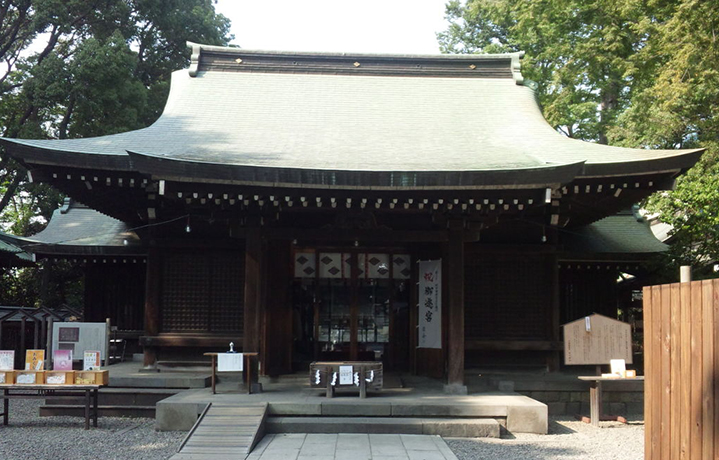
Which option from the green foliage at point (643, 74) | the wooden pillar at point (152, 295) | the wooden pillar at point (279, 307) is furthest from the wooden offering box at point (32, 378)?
Result: the green foliage at point (643, 74)

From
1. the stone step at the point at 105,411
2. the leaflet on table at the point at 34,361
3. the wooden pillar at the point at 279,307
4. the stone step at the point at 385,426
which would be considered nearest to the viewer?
the stone step at the point at 385,426

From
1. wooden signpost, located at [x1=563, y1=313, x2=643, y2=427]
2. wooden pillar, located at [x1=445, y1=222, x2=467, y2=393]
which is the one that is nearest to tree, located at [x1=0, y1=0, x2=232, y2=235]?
wooden pillar, located at [x1=445, y1=222, x2=467, y2=393]

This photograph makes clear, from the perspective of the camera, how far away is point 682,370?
3631 mm

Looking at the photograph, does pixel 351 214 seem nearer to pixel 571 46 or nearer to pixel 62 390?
pixel 62 390

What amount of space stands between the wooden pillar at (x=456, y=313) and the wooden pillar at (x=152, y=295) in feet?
16.0

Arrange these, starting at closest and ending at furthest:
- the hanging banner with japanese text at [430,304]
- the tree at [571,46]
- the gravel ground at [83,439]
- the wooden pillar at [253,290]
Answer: the gravel ground at [83,439] → the wooden pillar at [253,290] → the hanging banner with japanese text at [430,304] → the tree at [571,46]

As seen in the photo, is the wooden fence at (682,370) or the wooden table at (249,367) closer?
the wooden fence at (682,370)

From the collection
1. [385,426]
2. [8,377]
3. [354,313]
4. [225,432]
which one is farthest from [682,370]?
[8,377]

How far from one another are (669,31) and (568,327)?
6274mm

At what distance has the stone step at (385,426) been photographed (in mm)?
8172

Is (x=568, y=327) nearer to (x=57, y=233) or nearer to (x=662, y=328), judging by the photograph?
(x=662, y=328)

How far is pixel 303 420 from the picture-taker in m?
8.29

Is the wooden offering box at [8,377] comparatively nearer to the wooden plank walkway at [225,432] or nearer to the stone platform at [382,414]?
the stone platform at [382,414]

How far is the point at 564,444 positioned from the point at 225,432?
4015 millimetres
